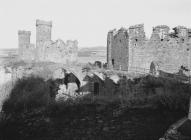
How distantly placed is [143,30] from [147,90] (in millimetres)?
5950

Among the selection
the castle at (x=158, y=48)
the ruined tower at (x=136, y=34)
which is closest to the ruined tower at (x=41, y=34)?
the castle at (x=158, y=48)

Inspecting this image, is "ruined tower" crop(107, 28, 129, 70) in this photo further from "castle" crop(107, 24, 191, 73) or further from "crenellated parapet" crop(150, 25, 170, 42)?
"crenellated parapet" crop(150, 25, 170, 42)

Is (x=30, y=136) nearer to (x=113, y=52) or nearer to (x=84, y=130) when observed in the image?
(x=84, y=130)

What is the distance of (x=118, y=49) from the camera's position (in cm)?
2248

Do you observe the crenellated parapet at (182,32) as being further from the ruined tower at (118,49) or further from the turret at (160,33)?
the ruined tower at (118,49)

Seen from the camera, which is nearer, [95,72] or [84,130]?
[84,130]

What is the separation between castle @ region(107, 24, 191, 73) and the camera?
68.1 ft

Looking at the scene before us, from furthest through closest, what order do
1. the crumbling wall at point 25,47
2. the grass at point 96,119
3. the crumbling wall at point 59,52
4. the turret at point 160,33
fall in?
the crumbling wall at point 25,47
the crumbling wall at point 59,52
the turret at point 160,33
the grass at point 96,119

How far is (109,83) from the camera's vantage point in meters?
20.8

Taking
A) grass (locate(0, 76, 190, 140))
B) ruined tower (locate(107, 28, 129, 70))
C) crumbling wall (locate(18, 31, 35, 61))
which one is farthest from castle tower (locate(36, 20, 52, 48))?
grass (locate(0, 76, 190, 140))

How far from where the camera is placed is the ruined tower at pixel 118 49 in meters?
21.3

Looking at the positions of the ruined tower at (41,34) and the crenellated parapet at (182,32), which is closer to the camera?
the crenellated parapet at (182,32)

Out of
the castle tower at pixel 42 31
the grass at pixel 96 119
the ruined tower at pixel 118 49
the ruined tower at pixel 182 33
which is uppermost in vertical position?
the castle tower at pixel 42 31

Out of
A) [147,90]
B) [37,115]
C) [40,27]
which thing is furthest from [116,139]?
[40,27]
